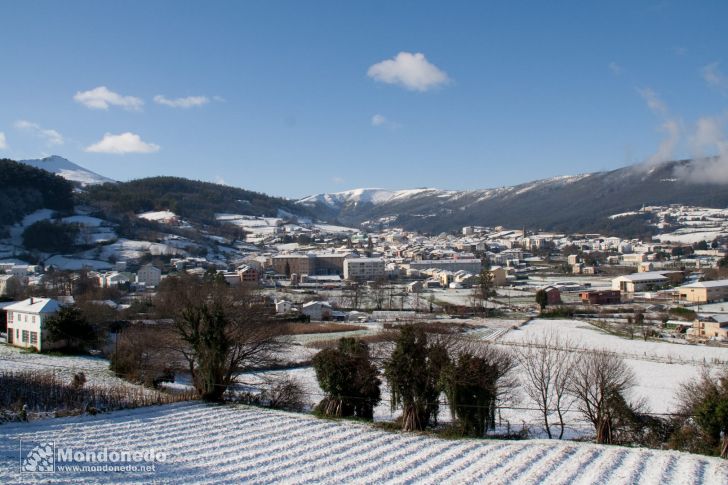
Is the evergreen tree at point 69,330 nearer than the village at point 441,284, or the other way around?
the evergreen tree at point 69,330

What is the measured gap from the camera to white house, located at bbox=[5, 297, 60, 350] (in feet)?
57.4

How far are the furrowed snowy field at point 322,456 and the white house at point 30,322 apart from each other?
10.7 meters

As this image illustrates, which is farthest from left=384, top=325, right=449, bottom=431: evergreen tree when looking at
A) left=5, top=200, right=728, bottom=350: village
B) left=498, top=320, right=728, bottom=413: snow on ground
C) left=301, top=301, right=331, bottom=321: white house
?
left=301, top=301, right=331, bottom=321: white house

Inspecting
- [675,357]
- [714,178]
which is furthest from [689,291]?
[714,178]

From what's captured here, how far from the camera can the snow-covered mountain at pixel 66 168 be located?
145875mm

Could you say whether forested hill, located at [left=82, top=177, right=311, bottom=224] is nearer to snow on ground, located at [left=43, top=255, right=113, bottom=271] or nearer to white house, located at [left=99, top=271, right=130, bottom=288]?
snow on ground, located at [left=43, top=255, right=113, bottom=271]

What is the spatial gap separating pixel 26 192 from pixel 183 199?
138 feet

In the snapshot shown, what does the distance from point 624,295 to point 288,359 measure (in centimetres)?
2872

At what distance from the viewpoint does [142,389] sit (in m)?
11.7

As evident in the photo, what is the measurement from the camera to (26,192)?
63.2 m

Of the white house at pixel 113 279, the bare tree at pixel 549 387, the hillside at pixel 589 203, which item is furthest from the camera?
the hillside at pixel 589 203

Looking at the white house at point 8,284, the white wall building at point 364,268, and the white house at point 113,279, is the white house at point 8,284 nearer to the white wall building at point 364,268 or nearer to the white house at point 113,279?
the white house at point 113,279

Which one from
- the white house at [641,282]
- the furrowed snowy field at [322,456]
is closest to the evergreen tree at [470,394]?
the furrowed snowy field at [322,456]

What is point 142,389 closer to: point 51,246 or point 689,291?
point 689,291
